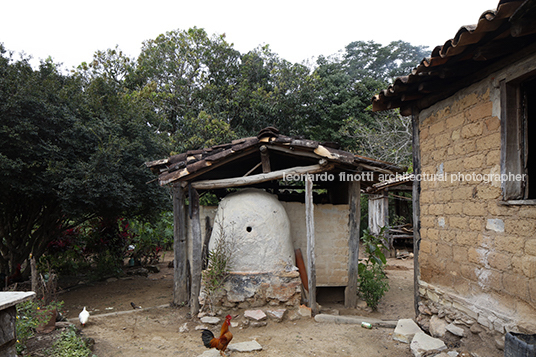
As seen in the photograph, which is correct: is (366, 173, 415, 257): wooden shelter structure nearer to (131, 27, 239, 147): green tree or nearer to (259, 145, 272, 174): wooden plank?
(259, 145, 272, 174): wooden plank

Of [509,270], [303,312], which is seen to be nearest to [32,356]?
[303,312]

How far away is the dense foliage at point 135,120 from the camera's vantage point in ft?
23.0

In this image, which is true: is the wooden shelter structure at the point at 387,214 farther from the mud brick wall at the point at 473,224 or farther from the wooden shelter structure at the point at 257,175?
the mud brick wall at the point at 473,224

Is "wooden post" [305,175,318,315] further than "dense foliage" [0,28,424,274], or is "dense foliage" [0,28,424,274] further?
"dense foliage" [0,28,424,274]

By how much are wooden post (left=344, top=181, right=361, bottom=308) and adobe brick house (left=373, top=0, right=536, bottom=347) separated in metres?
1.95

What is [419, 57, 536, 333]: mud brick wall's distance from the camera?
10.2 feet

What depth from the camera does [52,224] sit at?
8961 mm

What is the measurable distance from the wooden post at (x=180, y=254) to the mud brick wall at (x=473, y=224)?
15.2 feet

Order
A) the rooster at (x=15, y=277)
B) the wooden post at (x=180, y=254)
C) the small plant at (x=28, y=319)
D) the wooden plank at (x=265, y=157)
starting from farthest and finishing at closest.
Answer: the rooster at (x=15, y=277), the wooden post at (x=180, y=254), the wooden plank at (x=265, y=157), the small plant at (x=28, y=319)

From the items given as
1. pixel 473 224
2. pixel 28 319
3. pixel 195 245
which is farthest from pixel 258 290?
pixel 473 224

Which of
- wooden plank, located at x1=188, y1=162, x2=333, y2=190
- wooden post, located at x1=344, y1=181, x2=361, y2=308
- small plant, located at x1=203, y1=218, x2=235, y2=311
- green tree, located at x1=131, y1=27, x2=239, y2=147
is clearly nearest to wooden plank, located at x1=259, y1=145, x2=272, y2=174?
wooden plank, located at x1=188, y1=162, x2=333, y2=190

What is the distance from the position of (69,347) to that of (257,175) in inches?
151

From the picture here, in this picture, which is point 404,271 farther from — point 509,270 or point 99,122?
point 99,122

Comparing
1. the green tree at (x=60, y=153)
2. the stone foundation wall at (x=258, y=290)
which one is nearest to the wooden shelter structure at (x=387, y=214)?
the stone foundation wall at (x=258, y=290)
